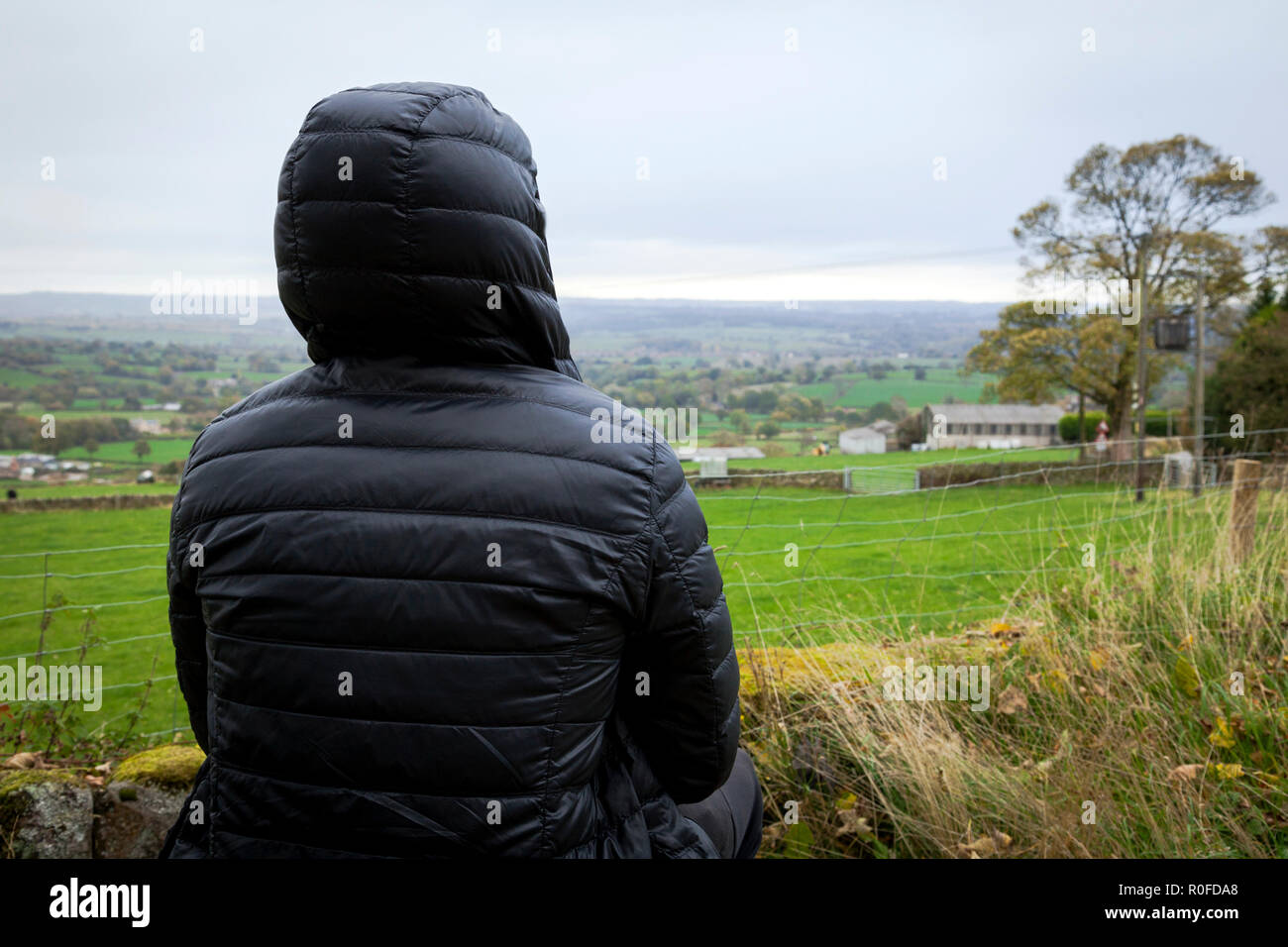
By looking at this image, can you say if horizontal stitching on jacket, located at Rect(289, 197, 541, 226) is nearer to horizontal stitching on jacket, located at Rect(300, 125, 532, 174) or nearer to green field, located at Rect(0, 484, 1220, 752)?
horizontal stitching on jacket, located at Rect(300, 125, 532, 174)

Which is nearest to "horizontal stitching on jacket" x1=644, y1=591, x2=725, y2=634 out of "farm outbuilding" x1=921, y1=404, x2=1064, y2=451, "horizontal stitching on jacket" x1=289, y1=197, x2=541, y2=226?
"horizontal stitching on jacket" x1=289, y1=197, x2=541, y2=226

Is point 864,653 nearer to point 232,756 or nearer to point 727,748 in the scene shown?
point 727,748

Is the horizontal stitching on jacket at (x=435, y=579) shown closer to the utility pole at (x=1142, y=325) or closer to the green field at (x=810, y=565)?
the green field at (x=810, y=565)

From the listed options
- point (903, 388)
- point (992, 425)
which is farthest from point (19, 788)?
point (992, 425)

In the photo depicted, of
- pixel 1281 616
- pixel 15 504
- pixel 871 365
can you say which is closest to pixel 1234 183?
pixel 871 365

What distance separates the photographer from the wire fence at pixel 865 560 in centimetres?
372

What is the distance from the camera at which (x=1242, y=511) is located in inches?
170

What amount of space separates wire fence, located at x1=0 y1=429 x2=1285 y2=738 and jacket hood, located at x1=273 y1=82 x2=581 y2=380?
0.67 meters

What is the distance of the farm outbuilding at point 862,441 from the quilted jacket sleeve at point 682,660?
32864 millimetres

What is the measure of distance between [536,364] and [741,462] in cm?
2089

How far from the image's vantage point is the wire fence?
12.2 feet

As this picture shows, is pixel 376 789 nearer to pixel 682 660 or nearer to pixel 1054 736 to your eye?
pixel 682 660

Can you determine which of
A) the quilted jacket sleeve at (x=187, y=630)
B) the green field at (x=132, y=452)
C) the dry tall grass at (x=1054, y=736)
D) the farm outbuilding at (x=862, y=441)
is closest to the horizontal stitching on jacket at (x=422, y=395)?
the quilted jacket sleeve at (x=187, y=630)

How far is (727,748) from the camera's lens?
1358 millimetres
